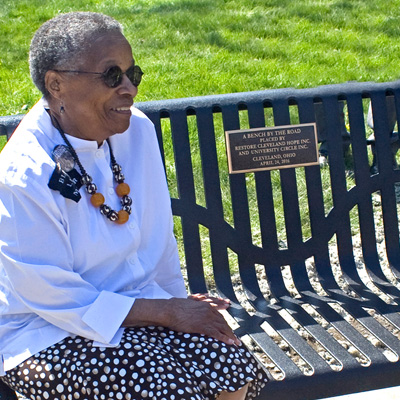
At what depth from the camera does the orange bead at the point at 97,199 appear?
266cm

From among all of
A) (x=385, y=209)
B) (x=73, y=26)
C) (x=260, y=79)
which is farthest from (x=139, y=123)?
(x=260, y=79)

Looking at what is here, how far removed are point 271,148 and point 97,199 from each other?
3.44 feet

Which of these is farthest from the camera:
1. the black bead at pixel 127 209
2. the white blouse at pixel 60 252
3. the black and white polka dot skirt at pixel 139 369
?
the black bead at pixel 127 209

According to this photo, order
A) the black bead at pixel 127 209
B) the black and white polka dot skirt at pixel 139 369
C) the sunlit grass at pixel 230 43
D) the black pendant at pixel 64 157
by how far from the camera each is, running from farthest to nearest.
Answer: the sunlit grass at pixel 230 43 → the black bead at pixel 127 209 → the black pendant at pixel 64 157 → the black and white polka dot skirt at pixel 139 369

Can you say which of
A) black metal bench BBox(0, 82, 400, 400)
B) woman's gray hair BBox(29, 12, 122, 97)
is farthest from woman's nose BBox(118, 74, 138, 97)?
black metal bench BBox(0, 82, 400, 400)

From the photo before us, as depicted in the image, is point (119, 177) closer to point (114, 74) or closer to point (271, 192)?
point (114, 74)

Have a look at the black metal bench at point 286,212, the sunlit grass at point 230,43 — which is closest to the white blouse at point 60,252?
the black metal bench at point 286,212

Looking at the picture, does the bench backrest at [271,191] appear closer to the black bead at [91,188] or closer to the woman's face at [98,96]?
the woman's face at [98,96]

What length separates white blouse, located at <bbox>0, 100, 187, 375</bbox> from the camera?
2.48m

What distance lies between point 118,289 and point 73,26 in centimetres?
88

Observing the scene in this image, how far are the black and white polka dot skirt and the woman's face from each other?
70 cm

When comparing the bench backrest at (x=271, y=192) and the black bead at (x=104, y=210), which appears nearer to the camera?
the black bead at (x=104, y=210)

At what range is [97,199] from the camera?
267cm

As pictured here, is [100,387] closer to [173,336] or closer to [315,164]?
[173,336]
